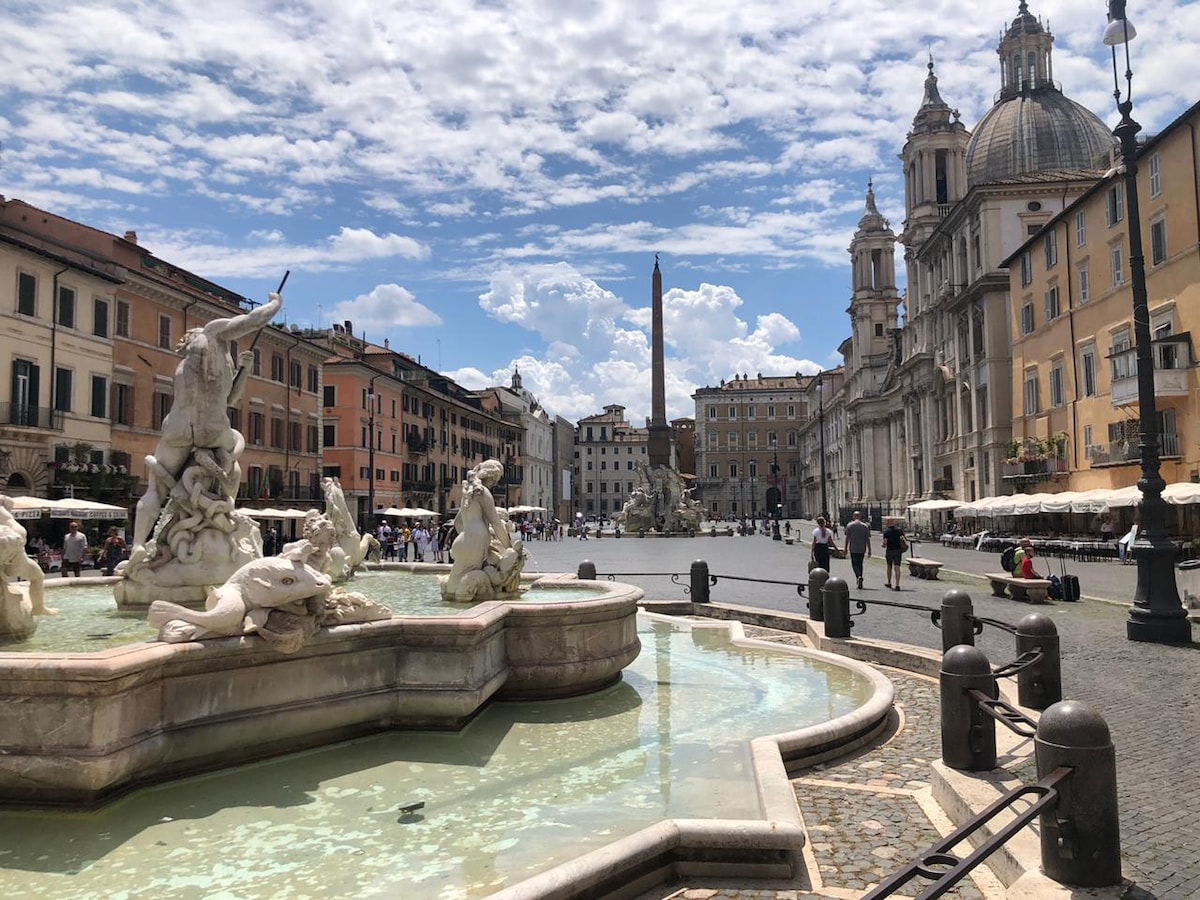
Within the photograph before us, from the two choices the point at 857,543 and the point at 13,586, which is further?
the point at 857,543

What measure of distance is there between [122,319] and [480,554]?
28.9 metres

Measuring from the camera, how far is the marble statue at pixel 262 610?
5004 mm

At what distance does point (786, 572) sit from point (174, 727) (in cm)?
2089

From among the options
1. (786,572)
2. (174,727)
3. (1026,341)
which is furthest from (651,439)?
(174,727)

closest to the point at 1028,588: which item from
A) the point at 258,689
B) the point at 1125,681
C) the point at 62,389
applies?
the point at 1125,681

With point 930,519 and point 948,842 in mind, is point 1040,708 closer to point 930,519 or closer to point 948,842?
point 948,842

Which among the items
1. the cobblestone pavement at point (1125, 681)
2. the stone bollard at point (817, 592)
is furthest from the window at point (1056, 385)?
the stone bollard at point (817, 592)

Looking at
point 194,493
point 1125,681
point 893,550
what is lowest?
point 1125,681

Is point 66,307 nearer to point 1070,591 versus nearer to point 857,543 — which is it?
point 857,543

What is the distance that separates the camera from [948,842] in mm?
2941

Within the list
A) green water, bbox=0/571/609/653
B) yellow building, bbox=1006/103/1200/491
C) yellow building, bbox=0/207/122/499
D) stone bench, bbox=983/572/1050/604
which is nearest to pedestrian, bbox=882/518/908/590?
stone bench, bbox=983/572/1050/604

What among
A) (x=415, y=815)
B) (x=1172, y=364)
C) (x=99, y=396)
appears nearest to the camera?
(x=415, y=815)

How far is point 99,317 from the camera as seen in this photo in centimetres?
3022

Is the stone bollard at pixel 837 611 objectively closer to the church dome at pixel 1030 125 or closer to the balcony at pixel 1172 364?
the balcony at pixel 1172 364
